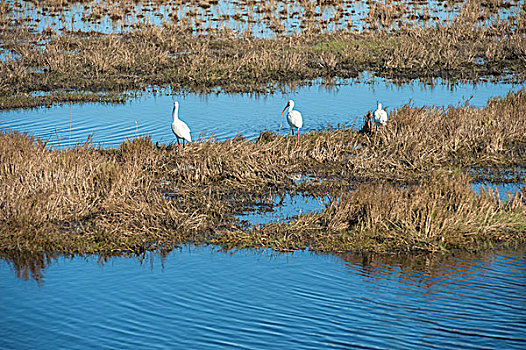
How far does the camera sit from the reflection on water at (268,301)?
7.09m

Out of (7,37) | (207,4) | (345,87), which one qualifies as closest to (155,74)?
(345,87)

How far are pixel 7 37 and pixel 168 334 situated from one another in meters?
22.4

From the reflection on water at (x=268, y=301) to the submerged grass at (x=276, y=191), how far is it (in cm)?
37

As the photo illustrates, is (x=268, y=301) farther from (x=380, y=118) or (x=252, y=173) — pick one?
(x=380, y=118)

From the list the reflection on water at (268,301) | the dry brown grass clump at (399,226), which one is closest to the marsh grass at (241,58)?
the dry brown grass clump at (399,226)

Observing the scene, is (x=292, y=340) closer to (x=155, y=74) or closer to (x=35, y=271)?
(x=35, y=271)

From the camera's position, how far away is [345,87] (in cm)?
2052

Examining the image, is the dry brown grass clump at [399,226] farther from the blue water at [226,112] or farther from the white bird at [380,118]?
the blue water at [226,112]

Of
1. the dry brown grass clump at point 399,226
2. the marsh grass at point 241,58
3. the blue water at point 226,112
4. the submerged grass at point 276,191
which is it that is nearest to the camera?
the dry brown grass clump at point 399,226

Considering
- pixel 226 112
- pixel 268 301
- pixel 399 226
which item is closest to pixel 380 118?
pixel 399 226

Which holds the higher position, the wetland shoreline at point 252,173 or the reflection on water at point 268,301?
the wetland shoreline at point 252,173

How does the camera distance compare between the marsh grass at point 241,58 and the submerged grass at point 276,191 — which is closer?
the submerged grass at point 276,191

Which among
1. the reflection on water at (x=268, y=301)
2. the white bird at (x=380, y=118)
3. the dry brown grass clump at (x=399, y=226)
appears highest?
the white bird at (x=380, y=118)

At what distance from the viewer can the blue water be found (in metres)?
15.5
